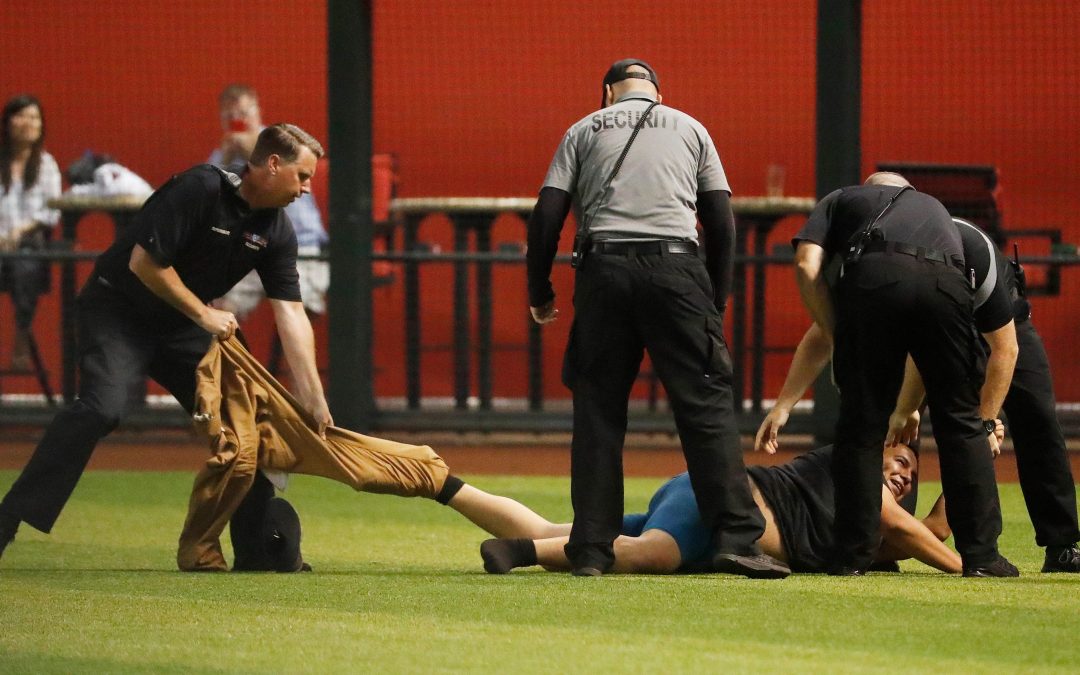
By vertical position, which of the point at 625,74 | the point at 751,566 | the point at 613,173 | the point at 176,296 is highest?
the point at 625,74

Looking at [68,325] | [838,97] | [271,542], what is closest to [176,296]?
[271,542]

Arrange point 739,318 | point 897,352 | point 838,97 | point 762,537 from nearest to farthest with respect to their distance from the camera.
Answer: point 897,352 → point 762,537 → point 838,97 → point 739,318

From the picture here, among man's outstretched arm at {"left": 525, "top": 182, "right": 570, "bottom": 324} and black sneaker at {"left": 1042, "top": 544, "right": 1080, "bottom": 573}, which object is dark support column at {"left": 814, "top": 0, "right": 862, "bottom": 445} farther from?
man's outstretched arm at {"left": 525, "top": 182, "right": 570, "bottom": 324}

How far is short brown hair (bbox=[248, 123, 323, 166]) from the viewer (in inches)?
233

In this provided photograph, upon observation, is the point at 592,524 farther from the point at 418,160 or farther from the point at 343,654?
the point at 418,160

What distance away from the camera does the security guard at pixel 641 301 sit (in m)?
5.55

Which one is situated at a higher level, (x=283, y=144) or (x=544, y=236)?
(x=283, y=144)

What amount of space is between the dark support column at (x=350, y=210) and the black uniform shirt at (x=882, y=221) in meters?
5.36

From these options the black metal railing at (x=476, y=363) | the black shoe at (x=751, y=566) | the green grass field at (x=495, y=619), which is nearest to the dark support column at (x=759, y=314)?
the black metal railing at (x=476, y=363)

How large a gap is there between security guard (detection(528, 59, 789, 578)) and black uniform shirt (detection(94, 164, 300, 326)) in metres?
1.07

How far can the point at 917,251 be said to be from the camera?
5.52m

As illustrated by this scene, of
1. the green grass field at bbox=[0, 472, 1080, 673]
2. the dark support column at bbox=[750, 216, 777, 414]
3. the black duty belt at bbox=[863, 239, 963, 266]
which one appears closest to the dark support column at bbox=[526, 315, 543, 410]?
the dark support column at bbox=[750, 216, 777, 414]

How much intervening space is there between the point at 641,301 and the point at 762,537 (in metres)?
0.92

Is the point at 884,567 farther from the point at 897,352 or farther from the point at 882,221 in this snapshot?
the point at 882,221
